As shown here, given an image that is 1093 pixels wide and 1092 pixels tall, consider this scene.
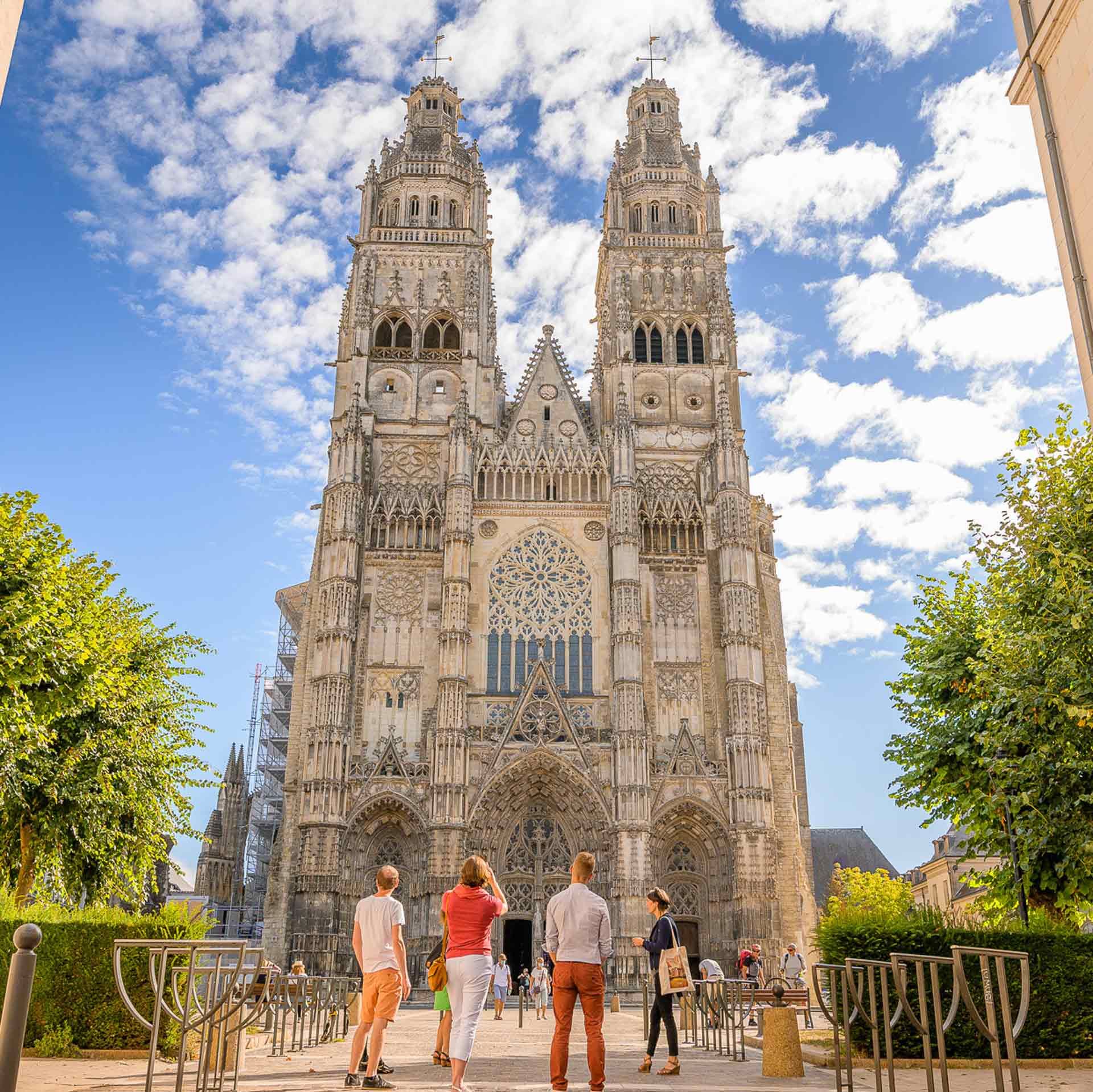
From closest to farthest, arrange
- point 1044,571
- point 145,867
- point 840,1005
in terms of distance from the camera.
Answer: point 840,1005 < point 1044,571 < point 145,867

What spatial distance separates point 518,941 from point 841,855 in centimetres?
3613

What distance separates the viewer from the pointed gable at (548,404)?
4156cm

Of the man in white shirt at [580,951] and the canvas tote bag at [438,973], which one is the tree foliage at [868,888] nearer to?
the canvas tote bag at [438,973]

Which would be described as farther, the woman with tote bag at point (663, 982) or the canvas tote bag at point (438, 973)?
the woman with tote bag at point (663, 982)

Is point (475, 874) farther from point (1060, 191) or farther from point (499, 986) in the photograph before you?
point (499, 986)

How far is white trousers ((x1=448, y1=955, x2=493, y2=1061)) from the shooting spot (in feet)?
25.7

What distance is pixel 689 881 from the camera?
3606cm

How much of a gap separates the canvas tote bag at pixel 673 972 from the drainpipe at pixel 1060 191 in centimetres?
773

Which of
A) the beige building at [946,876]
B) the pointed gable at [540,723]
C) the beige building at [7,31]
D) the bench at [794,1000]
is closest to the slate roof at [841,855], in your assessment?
the beige building at [946,876]

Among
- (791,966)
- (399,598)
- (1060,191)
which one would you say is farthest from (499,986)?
(1060,191)

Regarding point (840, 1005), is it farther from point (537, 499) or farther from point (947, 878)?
point (947, 878)

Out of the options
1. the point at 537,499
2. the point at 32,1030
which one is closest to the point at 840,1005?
the point at 32,1030

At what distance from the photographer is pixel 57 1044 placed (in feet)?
35.4

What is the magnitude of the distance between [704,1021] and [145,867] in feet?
32.9
